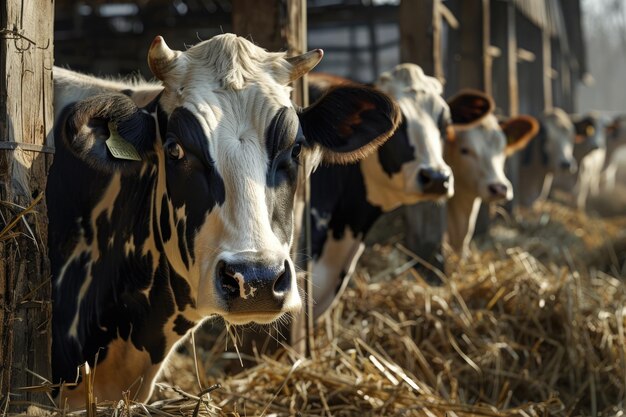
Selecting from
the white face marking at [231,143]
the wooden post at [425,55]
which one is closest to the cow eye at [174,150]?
the white face marking at [231,143]

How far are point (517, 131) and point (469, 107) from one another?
2229mm

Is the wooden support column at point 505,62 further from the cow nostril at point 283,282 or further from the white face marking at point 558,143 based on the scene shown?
the cow nostril at point 283,282

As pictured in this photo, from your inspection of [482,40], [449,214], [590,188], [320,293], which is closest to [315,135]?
[320,293]

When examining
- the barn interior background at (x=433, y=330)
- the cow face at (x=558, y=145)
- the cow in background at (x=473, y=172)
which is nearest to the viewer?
the barn interior background at (x=433, y=330)

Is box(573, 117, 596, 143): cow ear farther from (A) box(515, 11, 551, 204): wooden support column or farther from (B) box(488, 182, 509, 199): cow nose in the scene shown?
(B) box(488, 182, 509, 199): cow nose

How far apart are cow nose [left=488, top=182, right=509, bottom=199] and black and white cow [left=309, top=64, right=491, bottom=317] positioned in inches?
69.7

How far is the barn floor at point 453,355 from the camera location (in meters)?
4.27

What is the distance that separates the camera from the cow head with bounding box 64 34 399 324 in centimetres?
275

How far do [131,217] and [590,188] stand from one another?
56.3 feet

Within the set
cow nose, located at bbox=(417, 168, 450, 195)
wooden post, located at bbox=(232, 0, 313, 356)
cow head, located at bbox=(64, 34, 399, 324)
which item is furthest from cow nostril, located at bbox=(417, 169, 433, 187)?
cow head, located at bbox=(64, 34, 399, 324)

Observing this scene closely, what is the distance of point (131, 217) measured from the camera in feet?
11.8

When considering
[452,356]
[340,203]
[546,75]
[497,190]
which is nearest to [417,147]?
[340,203]

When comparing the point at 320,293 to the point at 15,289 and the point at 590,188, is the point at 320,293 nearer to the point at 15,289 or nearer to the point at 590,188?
the point at 15,289

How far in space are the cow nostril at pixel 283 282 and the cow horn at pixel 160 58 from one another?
1.02 m
